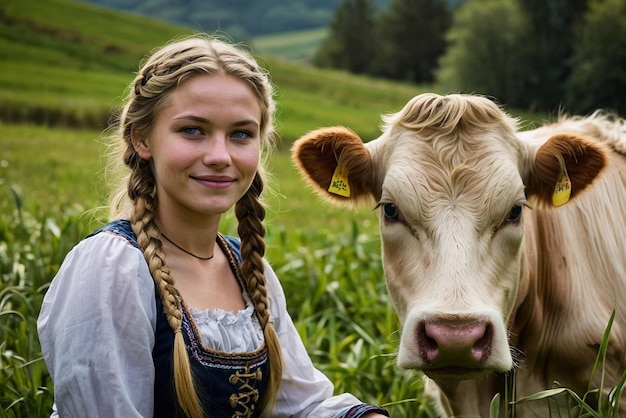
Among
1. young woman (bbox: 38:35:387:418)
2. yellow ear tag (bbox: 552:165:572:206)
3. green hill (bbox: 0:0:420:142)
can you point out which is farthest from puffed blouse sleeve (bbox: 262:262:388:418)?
green hill (bbox: 0:0:420:142)

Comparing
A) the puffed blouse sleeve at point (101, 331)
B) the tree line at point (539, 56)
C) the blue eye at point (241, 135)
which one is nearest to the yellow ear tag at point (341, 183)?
the blue eye at point (241, 135)

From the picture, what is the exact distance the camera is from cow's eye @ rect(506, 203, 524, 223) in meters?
3.03

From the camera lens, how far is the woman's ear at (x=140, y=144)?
9.55 ft

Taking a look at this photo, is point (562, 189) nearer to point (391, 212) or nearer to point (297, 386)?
point (391, 212)

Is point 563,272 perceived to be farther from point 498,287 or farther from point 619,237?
point 498,287

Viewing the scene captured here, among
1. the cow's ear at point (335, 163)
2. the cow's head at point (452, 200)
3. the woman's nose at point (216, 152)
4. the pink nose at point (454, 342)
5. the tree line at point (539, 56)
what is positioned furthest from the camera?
the tree line at point (539, 56)

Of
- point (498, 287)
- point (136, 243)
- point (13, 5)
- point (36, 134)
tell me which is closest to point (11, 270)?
point (136, 243)

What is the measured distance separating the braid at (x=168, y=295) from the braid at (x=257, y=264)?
0.38 meters

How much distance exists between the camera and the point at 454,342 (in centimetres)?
256

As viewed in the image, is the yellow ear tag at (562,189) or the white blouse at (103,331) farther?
the yellow ear tag at (562,189)

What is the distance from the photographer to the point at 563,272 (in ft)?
11.3

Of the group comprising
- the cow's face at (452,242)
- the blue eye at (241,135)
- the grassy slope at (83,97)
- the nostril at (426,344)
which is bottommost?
the grassy slope at (83,97)

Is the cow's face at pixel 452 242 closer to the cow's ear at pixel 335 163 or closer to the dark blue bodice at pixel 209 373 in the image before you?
the cow's ear at pixel 335 163

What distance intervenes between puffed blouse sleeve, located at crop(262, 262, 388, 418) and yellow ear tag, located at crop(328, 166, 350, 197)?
1.75ft
